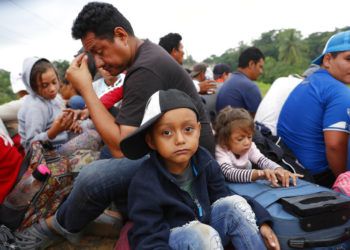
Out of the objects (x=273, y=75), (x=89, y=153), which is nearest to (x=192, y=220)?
(x=89, y=153)

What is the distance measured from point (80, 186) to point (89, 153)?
2.42 feet

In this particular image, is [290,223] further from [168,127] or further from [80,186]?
[80,186]

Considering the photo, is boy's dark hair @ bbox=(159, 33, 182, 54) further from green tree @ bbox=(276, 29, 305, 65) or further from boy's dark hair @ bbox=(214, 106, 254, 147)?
green tree @ bbox=(276, 29, 305, 65)

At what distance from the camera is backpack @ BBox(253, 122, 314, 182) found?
2752 millimetres

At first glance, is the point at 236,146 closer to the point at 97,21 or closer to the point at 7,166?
the point at 97,21

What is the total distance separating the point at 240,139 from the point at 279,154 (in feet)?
1.42

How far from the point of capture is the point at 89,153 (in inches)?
110

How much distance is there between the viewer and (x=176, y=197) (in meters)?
1.89

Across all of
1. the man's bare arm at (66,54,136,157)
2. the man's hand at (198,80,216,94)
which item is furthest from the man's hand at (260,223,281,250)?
the man's hand at (198,80,216,94)

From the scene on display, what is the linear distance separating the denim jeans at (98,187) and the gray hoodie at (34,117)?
101cm

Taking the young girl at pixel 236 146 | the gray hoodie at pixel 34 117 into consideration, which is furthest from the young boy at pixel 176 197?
the gray hoodie at pixel 34 117

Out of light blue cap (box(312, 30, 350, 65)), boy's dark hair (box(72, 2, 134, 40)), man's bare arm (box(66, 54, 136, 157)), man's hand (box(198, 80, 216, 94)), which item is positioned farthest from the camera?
man's hand (box(198, 80, 216, 94))

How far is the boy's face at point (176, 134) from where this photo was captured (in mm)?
1802

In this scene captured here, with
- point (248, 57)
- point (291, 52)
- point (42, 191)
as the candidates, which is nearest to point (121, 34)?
point (42, 191)
